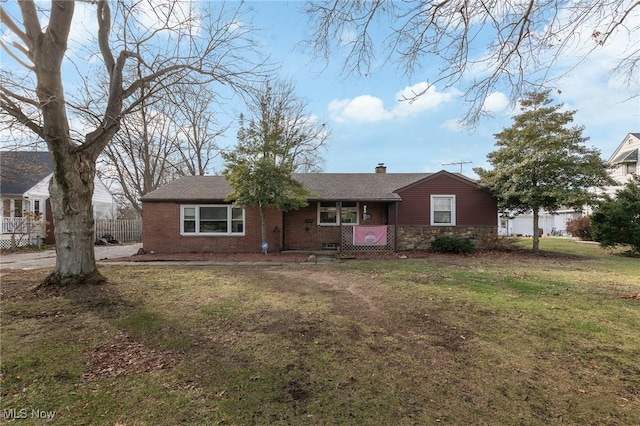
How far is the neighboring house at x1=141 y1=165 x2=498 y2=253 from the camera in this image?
1516 centimetres

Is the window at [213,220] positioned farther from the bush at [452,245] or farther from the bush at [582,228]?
the bush at [582,228]

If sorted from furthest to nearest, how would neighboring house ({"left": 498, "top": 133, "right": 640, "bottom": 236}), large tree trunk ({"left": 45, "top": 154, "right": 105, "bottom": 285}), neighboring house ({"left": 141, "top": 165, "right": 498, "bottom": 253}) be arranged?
neighboring house ({"left": 498, "top": 133, "right": 640, "bottom": 236}) → neighboring house ({"left": 141, "top": 165, "right": 498, "bottom": 253}) → large tree trunk ({"left": 45, "top": 154, "right": 105, "bottom": 285})

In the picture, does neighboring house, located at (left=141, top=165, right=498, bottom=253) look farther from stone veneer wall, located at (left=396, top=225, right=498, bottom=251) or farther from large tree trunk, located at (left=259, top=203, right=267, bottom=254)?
large tree trunk, located at (left=259, top=203, right=267, bottom=254)

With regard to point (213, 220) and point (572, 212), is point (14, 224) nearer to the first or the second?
point (213, 220)

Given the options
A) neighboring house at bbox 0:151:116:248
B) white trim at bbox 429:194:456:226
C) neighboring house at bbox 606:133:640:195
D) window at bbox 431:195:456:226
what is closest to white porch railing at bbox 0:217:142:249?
neighboring house at bbox 0:151:116:248

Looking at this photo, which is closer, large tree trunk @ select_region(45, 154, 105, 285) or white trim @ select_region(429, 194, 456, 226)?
large tree trunk @ select_region(45, 154, 105, 285)

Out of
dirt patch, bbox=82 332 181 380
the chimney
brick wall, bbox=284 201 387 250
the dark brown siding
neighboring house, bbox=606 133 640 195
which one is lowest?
dirt patch, bbox=82 332 181 380

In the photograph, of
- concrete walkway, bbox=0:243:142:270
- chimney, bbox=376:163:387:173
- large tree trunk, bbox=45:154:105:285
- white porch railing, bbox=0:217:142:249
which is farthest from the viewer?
chimney, bbox=376:163:387:173

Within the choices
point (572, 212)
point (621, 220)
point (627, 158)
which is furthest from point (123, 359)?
point (572, 212)

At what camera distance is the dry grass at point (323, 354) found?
110 inches

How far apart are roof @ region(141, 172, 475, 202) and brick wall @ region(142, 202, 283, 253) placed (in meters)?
0.74

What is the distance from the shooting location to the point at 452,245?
48.8ft

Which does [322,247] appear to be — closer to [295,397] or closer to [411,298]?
→ [411,298]

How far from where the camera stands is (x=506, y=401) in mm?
2914
